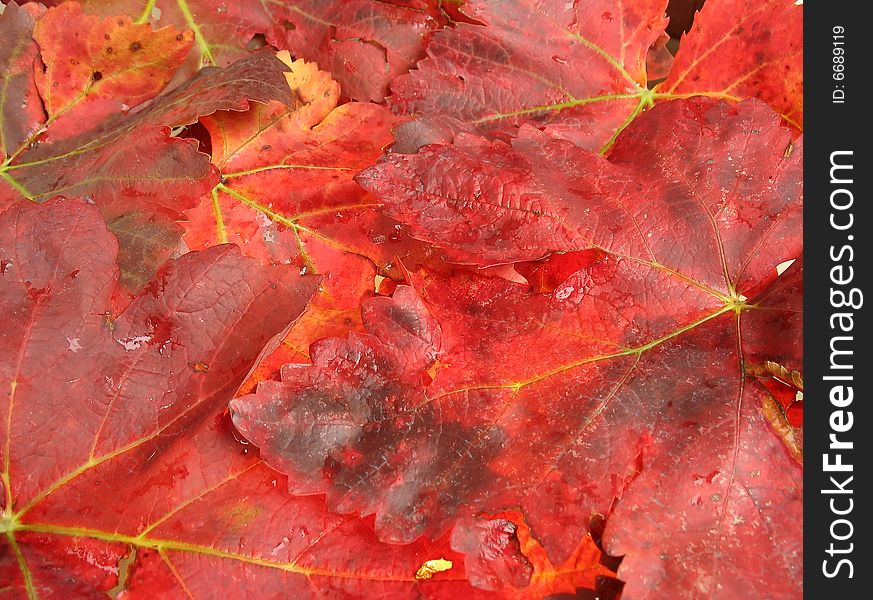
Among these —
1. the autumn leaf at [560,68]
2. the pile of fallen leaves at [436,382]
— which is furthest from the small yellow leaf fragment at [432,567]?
the autumn leaf at [560,68]

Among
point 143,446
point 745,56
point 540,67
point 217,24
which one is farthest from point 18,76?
point 745,56

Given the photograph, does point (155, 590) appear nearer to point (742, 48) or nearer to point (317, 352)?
point (317, 352)

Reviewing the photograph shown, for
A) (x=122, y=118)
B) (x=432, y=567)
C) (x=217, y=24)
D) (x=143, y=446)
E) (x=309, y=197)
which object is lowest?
(x=432, y=567)

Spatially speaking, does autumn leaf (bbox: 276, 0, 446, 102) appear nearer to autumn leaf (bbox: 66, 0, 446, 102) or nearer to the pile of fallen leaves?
autumn leaf (bbox: 66, 0, 446, 102)

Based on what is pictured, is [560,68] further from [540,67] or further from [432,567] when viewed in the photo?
[432,567]

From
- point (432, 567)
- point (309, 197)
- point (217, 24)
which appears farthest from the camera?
point (217, 24)
